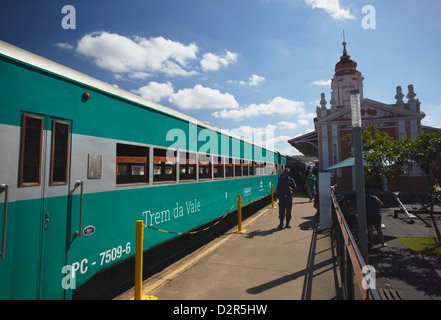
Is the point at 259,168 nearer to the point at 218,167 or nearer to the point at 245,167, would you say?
the point at 245,167

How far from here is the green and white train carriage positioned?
256cm

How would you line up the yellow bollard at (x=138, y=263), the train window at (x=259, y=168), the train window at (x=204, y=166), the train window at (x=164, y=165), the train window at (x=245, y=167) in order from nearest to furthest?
the yellow bollard at (x=138, y=263), the train window at (x=164, y=165), the train window at (x=204, y=166), the train window at (x=245, y=167), the train window at (x=259, y=168)

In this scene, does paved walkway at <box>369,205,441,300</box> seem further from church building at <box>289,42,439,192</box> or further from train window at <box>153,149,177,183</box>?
church building at <box>289,42,439,192</box>

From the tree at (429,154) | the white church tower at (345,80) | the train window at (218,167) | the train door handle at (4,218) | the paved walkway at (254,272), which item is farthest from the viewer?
the white church tower at (345,80)

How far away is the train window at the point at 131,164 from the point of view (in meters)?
3.92

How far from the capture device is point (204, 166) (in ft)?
21.1

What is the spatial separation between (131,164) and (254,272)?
279 cm

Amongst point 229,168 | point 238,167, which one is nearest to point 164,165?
point 229,168

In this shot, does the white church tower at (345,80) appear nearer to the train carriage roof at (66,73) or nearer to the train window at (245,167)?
the train window at (245,167)

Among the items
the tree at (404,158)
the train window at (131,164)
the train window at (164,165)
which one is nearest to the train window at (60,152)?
the train window at (131,164)

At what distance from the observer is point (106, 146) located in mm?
3652

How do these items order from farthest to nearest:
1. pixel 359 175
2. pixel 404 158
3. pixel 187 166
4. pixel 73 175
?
1. pixel 404 158
2. pixel 187 166
3. pixel 359 175
4. pixel 73 175

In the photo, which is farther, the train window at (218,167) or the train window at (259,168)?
the train window at (259,168)
